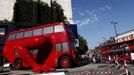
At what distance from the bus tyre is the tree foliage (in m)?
32.6

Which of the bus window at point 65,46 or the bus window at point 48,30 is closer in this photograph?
the bus window at point 65,46

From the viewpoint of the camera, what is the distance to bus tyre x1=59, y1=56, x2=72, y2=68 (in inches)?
725

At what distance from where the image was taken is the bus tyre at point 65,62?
Result: 18427mm

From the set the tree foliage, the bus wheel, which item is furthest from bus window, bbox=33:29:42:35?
the tree foliage

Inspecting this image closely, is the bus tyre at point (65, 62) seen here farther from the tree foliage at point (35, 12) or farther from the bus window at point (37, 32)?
the tree foliage at point (35, 12)

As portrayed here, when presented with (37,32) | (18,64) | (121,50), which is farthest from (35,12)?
(18,64)

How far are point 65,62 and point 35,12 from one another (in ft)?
114

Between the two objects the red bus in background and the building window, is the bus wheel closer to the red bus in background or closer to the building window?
the building window

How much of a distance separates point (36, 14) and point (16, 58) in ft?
107

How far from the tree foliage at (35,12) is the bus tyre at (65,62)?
32.6 metres

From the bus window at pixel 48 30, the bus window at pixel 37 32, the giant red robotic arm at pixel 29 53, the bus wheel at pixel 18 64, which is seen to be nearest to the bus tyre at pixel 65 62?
the giant red robotic arm at pixel 29 53

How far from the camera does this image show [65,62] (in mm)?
18578

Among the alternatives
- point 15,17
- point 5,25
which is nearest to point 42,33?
point 5,25

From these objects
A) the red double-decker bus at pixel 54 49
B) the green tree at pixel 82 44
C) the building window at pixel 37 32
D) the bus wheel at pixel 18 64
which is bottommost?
the bus wheel at pixel 18 64
